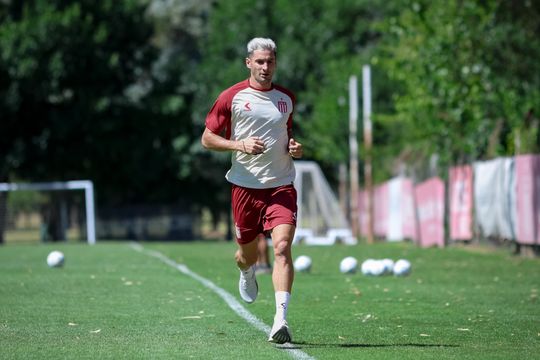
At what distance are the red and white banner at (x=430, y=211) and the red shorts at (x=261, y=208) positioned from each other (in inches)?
977

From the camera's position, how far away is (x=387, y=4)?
2470 inches

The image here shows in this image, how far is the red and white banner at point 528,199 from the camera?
24094 mm

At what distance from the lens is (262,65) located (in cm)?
1043

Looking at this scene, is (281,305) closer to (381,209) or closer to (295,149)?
(295,149)

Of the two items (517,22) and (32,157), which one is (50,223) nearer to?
(32,157)

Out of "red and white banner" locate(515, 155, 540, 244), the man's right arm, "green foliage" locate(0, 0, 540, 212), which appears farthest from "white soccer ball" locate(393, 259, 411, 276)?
"green foliage" locate(0, 0, 540, 212)

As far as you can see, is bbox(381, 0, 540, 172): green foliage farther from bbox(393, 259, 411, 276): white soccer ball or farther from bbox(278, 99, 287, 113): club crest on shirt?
bbox(278, 99, 287, 113): club crest on shirt

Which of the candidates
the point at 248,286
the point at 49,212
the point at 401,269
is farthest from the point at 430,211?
the point at 248,286

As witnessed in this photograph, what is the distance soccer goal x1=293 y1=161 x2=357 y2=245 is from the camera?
42.8 meters

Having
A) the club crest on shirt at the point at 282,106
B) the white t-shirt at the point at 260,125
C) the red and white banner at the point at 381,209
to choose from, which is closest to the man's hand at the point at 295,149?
the white t-shirt at the point at 260,125

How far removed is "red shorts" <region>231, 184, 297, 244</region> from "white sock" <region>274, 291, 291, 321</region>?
2.16ft

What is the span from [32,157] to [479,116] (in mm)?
26018

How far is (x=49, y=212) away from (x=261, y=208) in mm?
42122

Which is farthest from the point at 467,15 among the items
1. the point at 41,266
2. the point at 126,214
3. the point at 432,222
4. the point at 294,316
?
the point at 126,214
